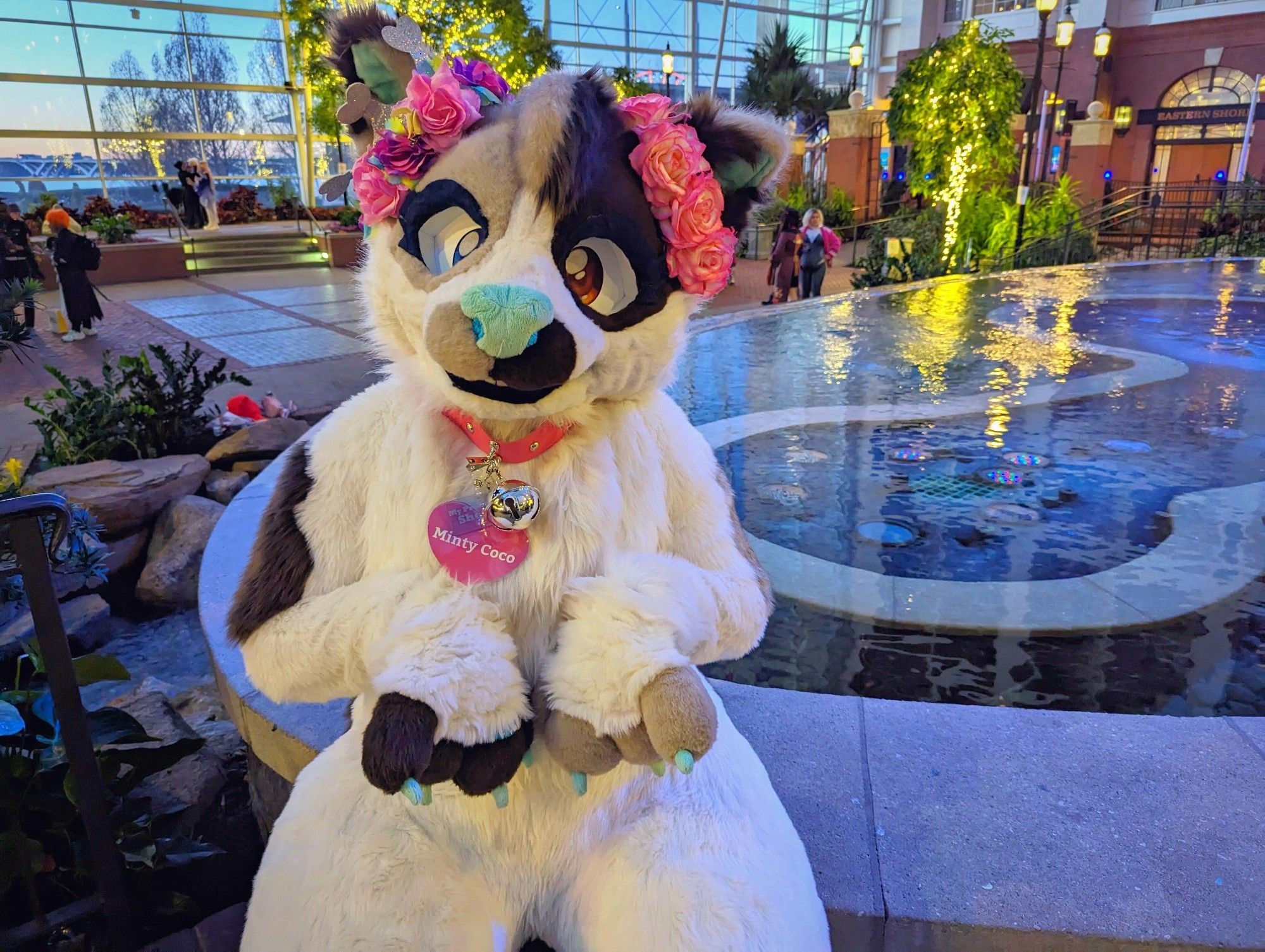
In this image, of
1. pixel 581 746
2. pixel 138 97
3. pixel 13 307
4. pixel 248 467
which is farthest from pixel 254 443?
pixel 138 97

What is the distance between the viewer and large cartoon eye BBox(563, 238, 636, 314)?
1.28 metres

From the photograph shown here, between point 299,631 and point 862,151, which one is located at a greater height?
point 862,151

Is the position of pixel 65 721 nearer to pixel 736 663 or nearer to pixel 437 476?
pixel 437 476

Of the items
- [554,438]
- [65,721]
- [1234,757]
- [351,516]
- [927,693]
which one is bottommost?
[927,693]

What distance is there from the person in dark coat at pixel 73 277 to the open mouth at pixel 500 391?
1023 cm

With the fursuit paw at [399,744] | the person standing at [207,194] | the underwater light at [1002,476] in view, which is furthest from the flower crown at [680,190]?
the person standing at [207,194]

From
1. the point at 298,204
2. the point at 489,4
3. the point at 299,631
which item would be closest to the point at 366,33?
the point at 299,631

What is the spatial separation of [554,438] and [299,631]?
0.50m

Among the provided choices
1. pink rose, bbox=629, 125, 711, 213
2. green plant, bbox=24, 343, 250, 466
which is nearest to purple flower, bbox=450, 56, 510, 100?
pink rose, bbox=629, 125, 711, 213

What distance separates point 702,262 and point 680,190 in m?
0.12

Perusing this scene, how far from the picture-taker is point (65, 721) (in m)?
1.51

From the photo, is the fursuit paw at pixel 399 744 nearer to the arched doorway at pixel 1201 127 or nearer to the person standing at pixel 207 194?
the person standing at pixel 207 194

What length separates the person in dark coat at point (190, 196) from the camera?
17.9 meters

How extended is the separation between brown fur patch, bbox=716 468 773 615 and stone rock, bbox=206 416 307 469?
4040 millimetres
